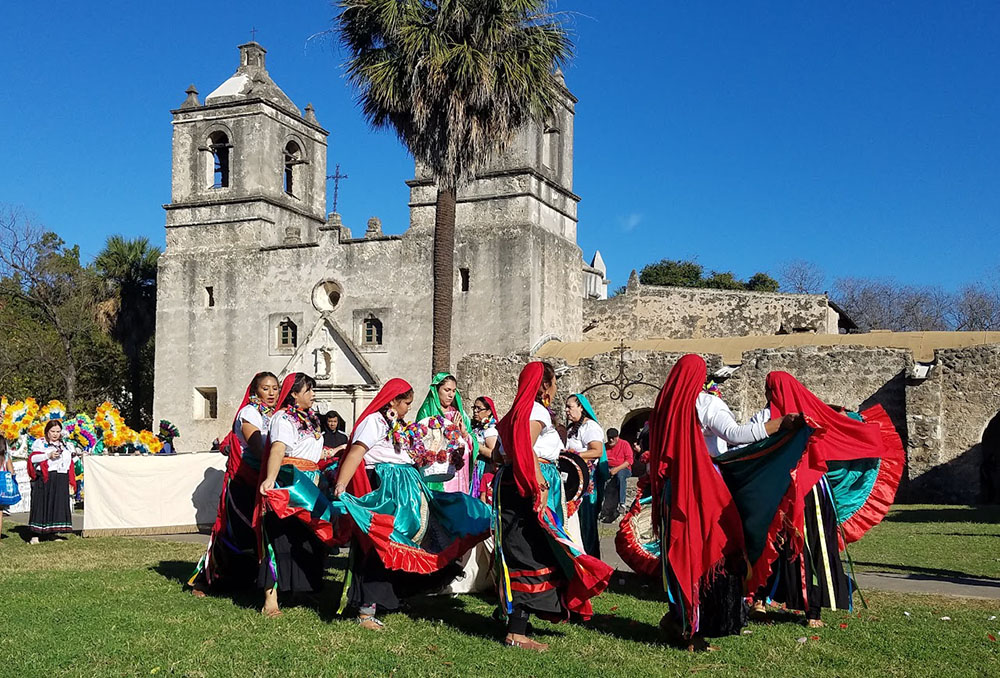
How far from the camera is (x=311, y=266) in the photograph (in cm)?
3095

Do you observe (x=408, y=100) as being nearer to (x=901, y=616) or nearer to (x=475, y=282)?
(x=475, y=282)

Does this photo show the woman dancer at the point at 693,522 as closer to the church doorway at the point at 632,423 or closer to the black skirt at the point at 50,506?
the black skirt at the point at 50,506

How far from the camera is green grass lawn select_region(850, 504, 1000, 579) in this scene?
976cm

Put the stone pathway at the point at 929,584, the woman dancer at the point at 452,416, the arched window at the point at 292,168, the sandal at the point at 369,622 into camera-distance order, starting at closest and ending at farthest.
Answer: the sandal at the point at 369,622 < the woman dancer at the point at 452,416 < the stone pathway at the point at 929,584 < the arched window at the point at 292,168

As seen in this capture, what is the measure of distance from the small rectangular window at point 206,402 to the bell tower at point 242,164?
4.79 meters

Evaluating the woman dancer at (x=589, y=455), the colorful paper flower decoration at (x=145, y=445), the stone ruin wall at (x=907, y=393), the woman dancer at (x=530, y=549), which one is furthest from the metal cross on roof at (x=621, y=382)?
the woman dancer at (x=530, y=549)

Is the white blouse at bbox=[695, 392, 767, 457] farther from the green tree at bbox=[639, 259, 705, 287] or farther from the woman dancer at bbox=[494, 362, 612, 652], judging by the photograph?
the green tree at bbox=[639, 259, 705, 287]

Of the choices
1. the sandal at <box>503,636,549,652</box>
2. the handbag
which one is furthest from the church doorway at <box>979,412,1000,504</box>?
the handbag

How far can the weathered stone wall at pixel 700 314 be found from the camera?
2820 cm

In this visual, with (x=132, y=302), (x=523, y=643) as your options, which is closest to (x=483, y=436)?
(x=523, y=643)

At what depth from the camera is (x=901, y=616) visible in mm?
7109

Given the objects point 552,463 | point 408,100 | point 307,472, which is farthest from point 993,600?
point 408,100

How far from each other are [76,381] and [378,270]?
46.7 ft

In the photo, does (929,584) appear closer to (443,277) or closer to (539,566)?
(539,566)
